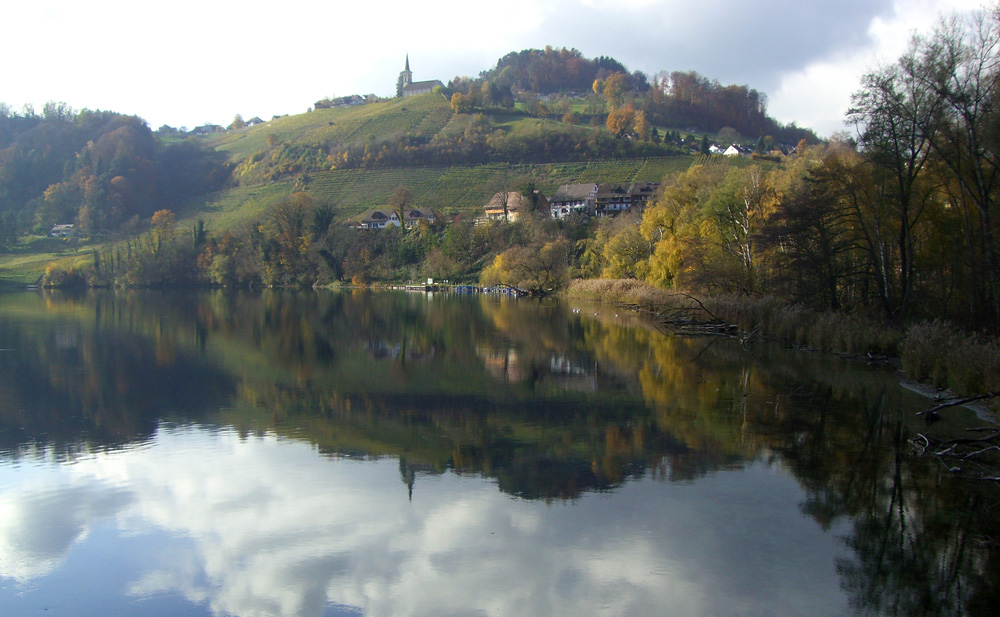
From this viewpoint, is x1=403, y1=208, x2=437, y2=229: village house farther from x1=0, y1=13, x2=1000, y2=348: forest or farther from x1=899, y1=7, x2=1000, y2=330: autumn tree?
x1=899, y1=7, x2=1000, y2=330: autumn tree

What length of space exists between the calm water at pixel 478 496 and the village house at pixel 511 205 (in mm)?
68295

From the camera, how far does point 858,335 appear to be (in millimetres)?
26938

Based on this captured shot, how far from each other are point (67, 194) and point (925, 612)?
147 meters

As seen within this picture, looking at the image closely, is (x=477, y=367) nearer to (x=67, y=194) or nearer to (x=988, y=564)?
(x=988, y=564)

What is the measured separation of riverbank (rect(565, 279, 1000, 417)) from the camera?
17.4m

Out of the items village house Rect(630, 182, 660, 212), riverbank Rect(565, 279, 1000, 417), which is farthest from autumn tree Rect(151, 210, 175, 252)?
riverbank Rect(565, 279, 1000, 417)

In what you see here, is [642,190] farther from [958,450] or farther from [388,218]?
[958,450]

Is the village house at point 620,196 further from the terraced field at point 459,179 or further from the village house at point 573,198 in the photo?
the terraced field at point 459,179

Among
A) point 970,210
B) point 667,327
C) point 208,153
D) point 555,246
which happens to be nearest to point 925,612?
point 970,210

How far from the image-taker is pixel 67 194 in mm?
125750

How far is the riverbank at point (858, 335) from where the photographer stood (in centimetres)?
1741

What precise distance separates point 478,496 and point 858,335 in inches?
832

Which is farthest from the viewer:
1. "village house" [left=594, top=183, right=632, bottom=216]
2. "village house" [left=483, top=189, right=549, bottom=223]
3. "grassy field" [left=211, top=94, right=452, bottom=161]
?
"grassy field" [left=211, top=94, right=452, bottom=161]

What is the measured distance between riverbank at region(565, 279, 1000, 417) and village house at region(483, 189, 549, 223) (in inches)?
1653
